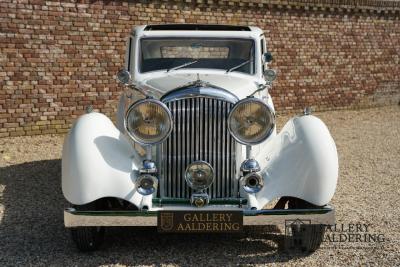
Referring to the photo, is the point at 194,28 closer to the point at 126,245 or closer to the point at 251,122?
the point at 251,122

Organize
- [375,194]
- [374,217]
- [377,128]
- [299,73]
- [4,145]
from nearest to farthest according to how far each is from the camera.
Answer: [374,217] → [375,194] → [4,145] → [377,128] → [299,73]

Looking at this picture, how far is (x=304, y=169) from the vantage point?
12.8 feet

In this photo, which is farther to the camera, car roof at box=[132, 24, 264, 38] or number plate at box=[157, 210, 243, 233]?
car roof at box=[132, 24, 264, 38]

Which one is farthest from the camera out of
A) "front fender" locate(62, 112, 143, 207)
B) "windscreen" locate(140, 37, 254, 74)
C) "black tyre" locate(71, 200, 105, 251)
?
"windscreen" locate(140, 37, 254, 74)

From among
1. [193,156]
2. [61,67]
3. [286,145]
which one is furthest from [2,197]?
[61,67]

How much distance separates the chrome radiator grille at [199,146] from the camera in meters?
3.98

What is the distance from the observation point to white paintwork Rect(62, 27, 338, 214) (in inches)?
149

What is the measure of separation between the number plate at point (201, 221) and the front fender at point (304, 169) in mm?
300

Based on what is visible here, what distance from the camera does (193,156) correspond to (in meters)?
4.02

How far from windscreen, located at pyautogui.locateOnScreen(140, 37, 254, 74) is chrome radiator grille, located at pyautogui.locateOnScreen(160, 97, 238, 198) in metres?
0.99

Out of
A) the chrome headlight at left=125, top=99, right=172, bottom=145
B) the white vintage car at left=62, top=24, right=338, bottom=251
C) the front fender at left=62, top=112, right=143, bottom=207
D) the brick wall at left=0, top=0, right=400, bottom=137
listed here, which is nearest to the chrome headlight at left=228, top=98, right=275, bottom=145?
the white vintage car at left=62, top=24, right=338, bottom=251

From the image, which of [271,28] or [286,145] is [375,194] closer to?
[286,145]

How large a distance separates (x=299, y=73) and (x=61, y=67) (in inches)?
220

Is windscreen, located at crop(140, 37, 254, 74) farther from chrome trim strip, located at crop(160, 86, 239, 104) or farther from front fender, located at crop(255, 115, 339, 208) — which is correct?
front fender, located at crop(255, 115, 339, 208)
